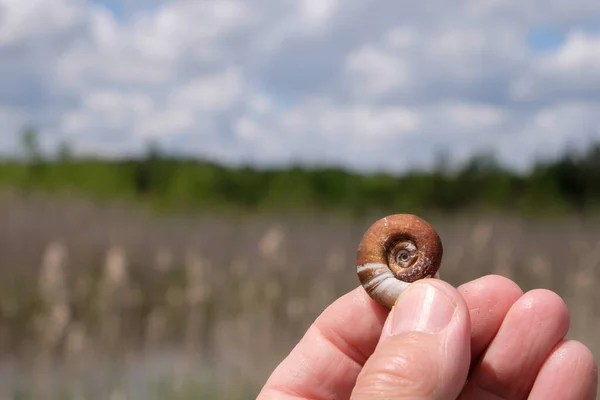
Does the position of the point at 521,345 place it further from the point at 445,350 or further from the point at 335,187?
the point at 335,187

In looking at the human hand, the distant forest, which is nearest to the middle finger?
the human hand

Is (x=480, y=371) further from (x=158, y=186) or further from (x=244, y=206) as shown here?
(x=158, y=186)

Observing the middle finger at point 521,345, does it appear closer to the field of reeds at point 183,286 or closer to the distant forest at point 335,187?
the field of reeds at point 183,286

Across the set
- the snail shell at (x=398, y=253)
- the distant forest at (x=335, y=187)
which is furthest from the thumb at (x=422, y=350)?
the distant forest at (x=335, y=187)

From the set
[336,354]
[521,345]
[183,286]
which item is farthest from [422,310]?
[183,286]

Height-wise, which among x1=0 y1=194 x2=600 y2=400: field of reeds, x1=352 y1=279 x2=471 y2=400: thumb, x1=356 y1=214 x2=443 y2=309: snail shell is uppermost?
x1=356 y1=214 x2=443 y2=309: snail shell

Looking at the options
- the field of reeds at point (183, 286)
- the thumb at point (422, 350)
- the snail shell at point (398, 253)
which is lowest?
the field of reeds at point (183, 286)

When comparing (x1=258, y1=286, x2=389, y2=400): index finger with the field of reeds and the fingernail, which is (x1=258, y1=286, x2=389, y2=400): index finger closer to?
the fingernail
